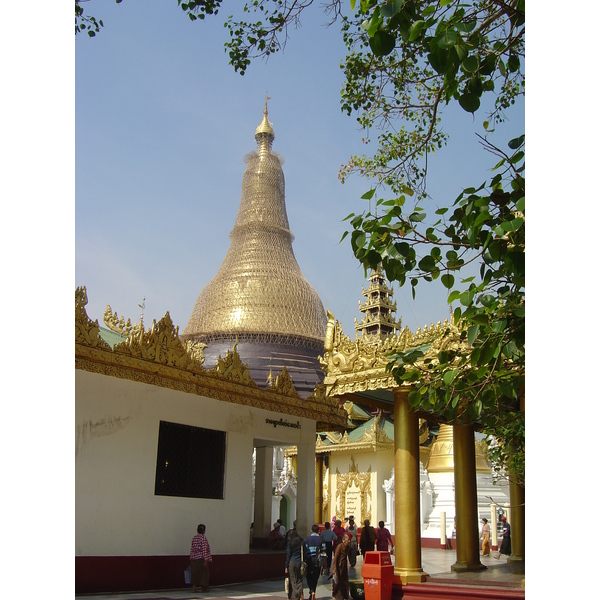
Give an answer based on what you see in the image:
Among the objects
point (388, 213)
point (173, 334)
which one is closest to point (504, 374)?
point (388, 213)

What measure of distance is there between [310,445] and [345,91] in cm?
941

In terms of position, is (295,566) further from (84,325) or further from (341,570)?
(84,325)

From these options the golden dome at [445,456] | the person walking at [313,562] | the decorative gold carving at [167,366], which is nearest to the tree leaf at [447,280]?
the decorative gold carving at [167,366]

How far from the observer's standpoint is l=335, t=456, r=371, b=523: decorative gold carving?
27031 millimetres

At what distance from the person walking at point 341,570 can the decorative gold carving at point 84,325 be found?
16.6 feet

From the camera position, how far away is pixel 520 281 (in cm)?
470

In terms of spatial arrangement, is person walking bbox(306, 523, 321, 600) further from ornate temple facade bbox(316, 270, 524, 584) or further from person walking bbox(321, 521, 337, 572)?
ornate temple facade bbox(316, 270, 524, 584)

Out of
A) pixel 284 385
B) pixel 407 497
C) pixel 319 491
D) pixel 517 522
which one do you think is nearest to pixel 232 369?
pixel 284 385

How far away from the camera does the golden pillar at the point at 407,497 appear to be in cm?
984

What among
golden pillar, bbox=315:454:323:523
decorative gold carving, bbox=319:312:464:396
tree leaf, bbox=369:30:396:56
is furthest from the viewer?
golden pillar, bbox=315:454:323:523

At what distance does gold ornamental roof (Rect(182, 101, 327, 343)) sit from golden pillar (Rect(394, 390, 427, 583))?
107 ft

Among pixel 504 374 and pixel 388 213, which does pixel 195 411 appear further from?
pixel 388 213

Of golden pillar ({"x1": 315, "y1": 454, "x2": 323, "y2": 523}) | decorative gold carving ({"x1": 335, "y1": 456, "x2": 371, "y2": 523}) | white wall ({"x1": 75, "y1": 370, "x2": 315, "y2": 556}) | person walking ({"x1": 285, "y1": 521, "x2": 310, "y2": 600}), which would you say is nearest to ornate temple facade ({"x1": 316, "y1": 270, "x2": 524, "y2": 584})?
decorative gold carving ({"x1": 335, "y1": 456, "x2": 371, "y2": 523})

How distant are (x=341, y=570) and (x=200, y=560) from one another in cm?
236
